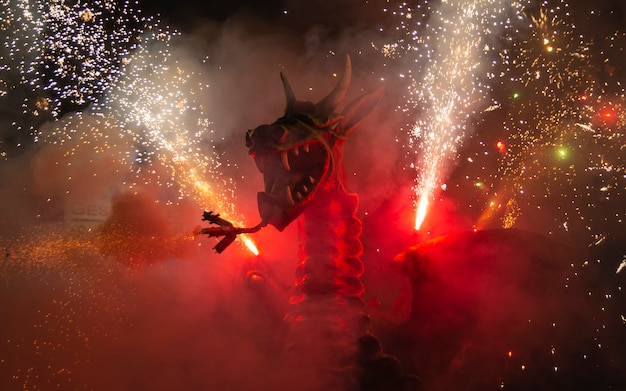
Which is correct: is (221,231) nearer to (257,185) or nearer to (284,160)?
(284,160)

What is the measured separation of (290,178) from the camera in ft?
11.9

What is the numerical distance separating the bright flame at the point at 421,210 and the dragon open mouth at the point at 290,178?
116 inches

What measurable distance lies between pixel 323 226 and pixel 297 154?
58 centimetres

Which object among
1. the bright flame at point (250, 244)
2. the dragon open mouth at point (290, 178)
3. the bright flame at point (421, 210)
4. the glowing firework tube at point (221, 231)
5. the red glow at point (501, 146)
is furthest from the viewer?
the red glow at point (501, 146)

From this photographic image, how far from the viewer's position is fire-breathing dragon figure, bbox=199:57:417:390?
3.38 m

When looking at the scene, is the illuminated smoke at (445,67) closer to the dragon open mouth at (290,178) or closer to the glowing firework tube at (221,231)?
the dragon open mouth at (290,178)

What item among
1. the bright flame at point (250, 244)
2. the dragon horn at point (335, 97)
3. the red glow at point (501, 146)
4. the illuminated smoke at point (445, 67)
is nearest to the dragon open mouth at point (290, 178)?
the dragon horn at point (335, 97)

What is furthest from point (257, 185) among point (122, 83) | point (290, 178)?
point (290, 178)

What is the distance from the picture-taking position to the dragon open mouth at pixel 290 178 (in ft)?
11.4

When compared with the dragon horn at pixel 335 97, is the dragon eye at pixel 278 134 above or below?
below

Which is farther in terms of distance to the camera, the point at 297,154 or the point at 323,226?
the point at 323,226

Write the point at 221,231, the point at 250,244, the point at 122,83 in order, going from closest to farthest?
the point at 221,231, the point at 250,244, the point at 122,83

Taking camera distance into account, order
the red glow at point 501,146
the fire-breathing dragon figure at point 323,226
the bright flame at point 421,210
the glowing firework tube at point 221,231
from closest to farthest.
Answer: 1. the glowing firework tube at point 221,231
2. the fire-breathing dragon figure at point 323,226
3. the bright flame at point 421,210
4. the red glow at point 501,146

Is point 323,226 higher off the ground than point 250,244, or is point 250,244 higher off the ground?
point 250,244
